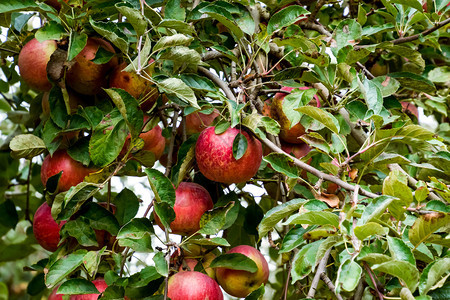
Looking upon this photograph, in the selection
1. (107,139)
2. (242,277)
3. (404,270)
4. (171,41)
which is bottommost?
(242,277)

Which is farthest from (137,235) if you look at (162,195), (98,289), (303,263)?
(303,263)

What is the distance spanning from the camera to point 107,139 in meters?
1.18

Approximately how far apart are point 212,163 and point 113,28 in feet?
1.17

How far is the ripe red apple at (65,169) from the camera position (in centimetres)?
132

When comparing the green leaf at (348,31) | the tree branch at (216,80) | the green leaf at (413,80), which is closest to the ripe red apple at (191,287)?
the tree branch at (216,80)

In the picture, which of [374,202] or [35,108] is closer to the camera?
[374,202]

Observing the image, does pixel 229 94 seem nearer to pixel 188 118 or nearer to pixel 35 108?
pixel 188 118

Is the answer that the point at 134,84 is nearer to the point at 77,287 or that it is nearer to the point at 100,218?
the point at 100,218

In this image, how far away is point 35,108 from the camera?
161cm

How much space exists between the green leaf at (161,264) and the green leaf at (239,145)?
0.27 m

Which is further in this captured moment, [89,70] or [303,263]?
[89,70]

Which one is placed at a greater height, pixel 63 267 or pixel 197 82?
pixel 197 82

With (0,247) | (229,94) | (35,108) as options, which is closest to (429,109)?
(229,94)

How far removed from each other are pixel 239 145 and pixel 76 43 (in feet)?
1.39
